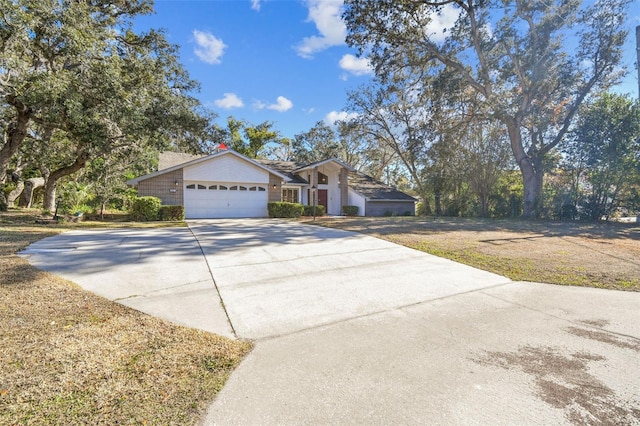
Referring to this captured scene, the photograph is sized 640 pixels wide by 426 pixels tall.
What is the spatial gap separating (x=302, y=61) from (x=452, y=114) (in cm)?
1017

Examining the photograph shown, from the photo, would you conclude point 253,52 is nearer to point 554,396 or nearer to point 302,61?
point 302,61

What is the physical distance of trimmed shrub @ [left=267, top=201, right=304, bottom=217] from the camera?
18062 millimetres

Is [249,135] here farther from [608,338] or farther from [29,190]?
[608,338]

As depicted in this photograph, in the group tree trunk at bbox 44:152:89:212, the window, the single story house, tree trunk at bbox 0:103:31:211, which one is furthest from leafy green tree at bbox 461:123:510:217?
tree trunk at bbox 0:103:31:211

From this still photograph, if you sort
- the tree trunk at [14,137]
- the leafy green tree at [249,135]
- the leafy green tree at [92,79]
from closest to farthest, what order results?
1. the leafy green tree at [92,79]
2. the tree trunk at [14,137]
3. the leafy green tree at [249,135]

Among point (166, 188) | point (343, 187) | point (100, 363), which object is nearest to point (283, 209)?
point (343, 187)

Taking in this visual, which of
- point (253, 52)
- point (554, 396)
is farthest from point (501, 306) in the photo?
point (253, 52)

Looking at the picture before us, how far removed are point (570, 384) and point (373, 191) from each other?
2123 centimetres

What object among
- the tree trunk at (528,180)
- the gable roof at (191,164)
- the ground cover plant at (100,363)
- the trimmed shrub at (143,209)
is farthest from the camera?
the tree trunk at (528,180)

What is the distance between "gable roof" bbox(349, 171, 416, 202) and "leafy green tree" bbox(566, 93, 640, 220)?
33.8 feet

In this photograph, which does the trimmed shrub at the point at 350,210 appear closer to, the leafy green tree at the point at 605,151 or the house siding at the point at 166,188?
the house siding at the point at 166,188

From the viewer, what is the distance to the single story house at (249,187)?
16922mm

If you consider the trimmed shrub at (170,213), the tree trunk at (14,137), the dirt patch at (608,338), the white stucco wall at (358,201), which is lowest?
the dirt patch at (608,338)

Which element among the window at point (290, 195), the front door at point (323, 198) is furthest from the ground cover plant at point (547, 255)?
the front door at point (323, 198)
